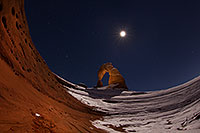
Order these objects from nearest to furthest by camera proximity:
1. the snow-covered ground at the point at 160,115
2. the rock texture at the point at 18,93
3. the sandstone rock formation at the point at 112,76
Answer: the rock texture at the point at 18,93
the snow-covered ground at the point at 160,115
the sandstone rock formation at the point at 112,76

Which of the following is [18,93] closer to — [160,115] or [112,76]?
[160,115]

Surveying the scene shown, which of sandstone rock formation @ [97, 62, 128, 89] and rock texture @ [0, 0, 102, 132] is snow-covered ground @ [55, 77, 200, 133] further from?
sandstone rock formation @ [97, 62, 128, 89]

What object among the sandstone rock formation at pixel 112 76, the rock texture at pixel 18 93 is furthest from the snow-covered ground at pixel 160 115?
the sandstone rock formation at pixel 112 76

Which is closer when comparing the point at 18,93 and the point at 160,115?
the point at 18,93

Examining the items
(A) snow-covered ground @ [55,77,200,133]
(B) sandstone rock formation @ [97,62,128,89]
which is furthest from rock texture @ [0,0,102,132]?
(B) sandstone rock formation @ [97,62,128,89]

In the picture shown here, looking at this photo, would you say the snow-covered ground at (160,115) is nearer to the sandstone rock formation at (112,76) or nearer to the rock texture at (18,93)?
the rock texture at (18,93)

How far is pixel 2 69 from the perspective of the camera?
3057 millimetres

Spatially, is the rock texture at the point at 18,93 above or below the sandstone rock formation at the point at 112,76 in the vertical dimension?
below

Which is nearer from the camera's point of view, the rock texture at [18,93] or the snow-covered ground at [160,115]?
the rock texture at [18,93]

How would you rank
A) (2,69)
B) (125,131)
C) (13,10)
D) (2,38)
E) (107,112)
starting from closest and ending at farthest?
(2,69), (2,38), (13,10), (125,131), (107,112)

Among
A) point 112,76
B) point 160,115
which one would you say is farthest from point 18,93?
point 112,76

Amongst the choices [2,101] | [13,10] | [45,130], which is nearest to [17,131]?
[45,130]

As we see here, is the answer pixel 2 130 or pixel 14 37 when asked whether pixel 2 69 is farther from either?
pixel 2 130

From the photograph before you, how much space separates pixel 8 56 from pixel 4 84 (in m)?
1.25
